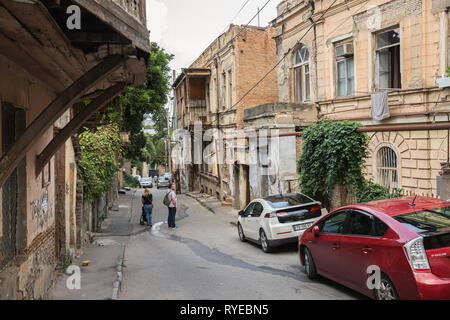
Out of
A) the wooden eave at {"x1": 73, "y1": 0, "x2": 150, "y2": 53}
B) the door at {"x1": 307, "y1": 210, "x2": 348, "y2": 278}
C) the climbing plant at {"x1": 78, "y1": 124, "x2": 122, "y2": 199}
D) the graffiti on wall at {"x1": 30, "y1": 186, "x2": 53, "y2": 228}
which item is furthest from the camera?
the climbing plant at {"x1": 78, "y1": 124, "x2": 122, "y2": 199}

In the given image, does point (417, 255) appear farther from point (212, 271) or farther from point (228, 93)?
point (228, 93)

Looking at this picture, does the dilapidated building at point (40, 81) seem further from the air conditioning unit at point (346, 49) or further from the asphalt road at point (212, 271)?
the air conditioning unit at point (346, 49)

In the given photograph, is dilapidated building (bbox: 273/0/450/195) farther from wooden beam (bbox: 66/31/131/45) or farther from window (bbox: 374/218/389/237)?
wooden beam (bbox: 66/31/131/45)

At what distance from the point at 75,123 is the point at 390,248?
480 cm

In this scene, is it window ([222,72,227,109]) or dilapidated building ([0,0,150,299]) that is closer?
dilapidated building ([0,0,150,299])

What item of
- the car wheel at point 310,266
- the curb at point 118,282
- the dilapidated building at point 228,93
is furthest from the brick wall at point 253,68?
the car wheel at point 310,266

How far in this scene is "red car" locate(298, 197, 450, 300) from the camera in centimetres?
479

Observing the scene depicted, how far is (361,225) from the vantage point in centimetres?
607

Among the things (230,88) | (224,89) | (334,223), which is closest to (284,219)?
(334,223)

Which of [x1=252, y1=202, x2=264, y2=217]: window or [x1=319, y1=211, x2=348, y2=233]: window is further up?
[x1=319, y1=211, x2=348, y2=233]: window

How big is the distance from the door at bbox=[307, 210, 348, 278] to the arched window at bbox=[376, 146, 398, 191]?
17.4ft

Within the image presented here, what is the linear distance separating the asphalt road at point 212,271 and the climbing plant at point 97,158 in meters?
2.22

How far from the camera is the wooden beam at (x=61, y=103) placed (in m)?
4.20

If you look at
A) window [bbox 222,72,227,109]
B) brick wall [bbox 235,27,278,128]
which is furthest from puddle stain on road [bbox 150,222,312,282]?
window [bbox 222,72,227,109]
